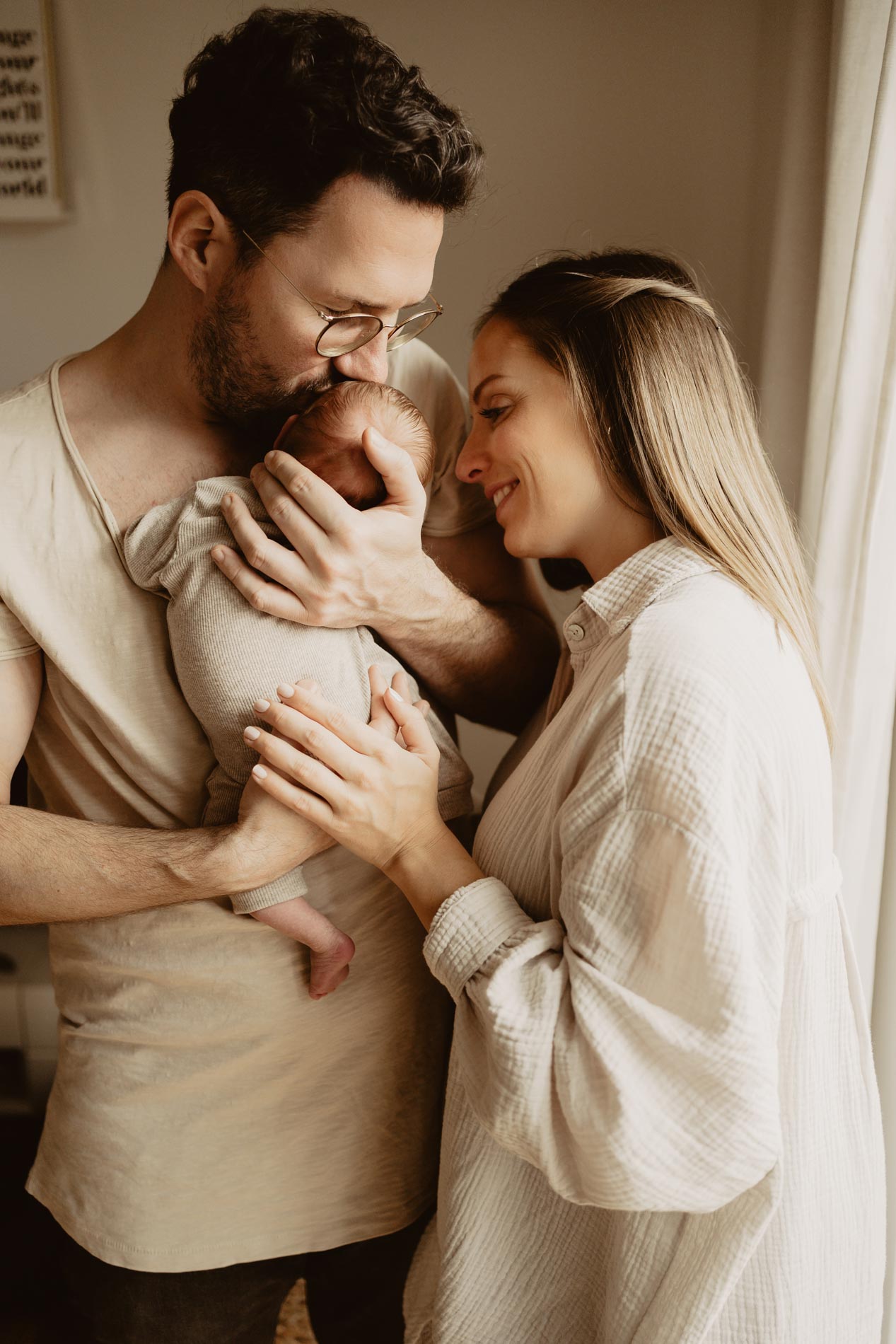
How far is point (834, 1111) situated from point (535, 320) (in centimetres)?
108

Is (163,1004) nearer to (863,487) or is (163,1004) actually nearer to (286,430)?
(286,430)

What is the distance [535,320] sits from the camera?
1.29m

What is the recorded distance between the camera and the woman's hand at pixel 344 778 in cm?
108

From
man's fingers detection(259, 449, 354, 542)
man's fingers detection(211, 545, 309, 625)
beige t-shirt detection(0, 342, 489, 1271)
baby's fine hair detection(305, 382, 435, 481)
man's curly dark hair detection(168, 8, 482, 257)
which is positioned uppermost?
man's curly dark hair detection(168, 8, 482, 257)

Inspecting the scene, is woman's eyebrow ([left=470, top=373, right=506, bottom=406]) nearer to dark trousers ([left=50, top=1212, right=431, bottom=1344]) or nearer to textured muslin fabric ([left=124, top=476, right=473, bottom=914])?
textured muslin fabric ([left=124, top=476, right=473, bottom=914])

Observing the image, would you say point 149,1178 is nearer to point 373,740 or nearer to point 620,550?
point 373,740

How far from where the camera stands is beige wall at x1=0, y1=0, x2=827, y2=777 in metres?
1.95

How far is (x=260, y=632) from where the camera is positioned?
1168 mm

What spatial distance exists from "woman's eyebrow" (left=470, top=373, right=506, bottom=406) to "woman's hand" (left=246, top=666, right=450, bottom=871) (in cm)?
52

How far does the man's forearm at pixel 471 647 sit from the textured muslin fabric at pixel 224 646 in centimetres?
10

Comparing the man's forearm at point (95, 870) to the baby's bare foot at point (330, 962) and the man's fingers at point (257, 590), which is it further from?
the man's fingers at point (257, 590)

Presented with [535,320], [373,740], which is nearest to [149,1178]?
[373,740]

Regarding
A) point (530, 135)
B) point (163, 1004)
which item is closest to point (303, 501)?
point (163, 1004)

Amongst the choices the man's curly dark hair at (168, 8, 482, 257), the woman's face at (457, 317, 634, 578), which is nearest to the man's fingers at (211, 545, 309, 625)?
the woman's face at (457, 317, 634, 578)
